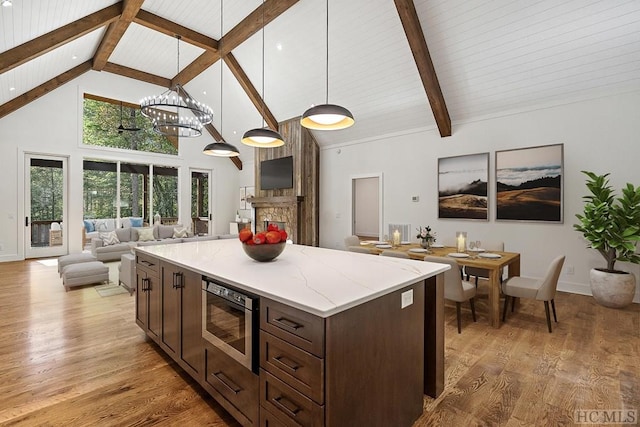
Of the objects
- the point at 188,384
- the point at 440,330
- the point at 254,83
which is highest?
the point at 254,83

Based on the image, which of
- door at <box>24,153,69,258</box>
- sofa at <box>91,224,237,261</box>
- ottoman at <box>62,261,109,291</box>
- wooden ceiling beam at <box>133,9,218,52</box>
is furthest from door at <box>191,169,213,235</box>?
ottoman at <box>62,261,109,291</box>

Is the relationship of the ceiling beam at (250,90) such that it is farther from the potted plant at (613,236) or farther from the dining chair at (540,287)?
the potted plant at (613,236)

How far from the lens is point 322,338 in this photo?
46.6 inches

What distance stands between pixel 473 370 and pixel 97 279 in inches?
211

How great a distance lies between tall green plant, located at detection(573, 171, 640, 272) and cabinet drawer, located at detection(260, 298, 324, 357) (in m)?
4.29

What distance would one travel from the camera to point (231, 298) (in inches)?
64.4

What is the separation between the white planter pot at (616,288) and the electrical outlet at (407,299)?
147 inches

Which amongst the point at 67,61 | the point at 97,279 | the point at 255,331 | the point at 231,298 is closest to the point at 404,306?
the point at 255,331

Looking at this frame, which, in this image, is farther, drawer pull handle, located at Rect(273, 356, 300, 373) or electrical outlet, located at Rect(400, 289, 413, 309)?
electrical outlet, located at Rect(400, 289, 413, 309)

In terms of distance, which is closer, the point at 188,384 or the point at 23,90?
the point at 188,384

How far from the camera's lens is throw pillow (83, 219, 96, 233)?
25.5ft

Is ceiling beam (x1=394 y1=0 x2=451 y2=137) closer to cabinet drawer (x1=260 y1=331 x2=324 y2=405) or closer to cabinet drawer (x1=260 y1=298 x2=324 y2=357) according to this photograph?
cabinet drawer (x1=260 y1=298 x2=324 y2=357)

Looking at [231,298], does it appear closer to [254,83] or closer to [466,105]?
[466,105]

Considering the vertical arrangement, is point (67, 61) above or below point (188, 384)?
above
